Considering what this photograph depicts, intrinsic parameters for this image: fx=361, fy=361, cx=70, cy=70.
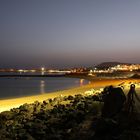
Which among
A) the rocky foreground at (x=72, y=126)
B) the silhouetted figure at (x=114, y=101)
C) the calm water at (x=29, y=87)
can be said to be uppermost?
the silhouetted figure at (x=114, y=101)

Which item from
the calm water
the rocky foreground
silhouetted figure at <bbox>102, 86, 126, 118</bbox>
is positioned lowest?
the calm water

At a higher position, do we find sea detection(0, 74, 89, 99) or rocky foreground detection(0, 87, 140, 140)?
rocky foreground detection(0, 87, 140, 140)

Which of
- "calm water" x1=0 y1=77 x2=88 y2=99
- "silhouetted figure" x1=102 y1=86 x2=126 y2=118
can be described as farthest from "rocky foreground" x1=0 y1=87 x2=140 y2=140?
"calm water" x1=0 y1=77 x2=88 y2=99

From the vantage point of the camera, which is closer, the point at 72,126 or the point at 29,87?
the point at 72,126

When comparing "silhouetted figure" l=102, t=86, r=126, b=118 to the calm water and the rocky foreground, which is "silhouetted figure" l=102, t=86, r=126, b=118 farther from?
the calm water

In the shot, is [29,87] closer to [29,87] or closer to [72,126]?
[29,87]

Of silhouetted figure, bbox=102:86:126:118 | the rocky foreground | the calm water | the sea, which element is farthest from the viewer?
the calm water

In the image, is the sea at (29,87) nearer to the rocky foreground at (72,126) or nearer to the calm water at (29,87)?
the calm water at (29,87)

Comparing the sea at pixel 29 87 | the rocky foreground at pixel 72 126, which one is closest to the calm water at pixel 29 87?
the sea at pixel 29 87

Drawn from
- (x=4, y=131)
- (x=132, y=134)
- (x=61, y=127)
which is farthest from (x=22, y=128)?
(x=132, y=134)

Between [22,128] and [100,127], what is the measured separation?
3.43 metres

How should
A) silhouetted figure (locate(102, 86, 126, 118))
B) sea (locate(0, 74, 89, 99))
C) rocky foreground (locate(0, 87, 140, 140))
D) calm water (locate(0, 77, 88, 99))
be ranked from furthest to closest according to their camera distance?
calm water (locate(0, 77, 88, 99)) < sea (locate(0, 74, 89, 99)) < silhouetted figure (locate(102, 86, 126, 118)) < rocky foreground (locate(0, 87, 140, 140))

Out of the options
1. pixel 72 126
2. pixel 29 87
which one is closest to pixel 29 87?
pixel 29 87

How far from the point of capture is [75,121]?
35.4 ft
